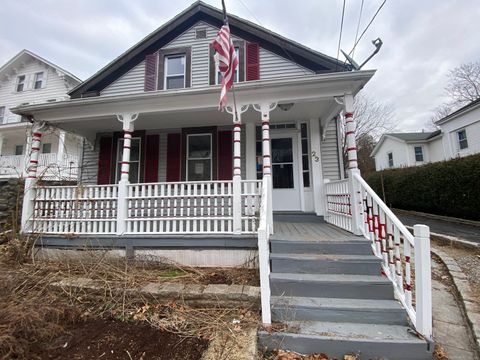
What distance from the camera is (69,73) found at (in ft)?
51.4

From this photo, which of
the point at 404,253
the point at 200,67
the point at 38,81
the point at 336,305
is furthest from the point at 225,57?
the point at 38,81

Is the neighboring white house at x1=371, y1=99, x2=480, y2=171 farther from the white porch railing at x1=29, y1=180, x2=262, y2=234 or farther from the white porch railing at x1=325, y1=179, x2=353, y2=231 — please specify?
the white porch railing at x1=29, y1=180, x2=262, y2=234

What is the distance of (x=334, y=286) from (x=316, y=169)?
136 inches

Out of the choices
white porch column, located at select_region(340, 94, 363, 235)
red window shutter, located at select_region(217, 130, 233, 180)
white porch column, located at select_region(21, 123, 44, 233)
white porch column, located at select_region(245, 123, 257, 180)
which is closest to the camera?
white porch column, located at select_region(340, 94, 363, 235)

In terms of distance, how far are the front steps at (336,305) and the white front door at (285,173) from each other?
2.50 meters

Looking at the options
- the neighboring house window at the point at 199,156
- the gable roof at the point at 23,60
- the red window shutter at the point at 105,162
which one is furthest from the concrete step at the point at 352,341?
the gable roof at the point at 23,60

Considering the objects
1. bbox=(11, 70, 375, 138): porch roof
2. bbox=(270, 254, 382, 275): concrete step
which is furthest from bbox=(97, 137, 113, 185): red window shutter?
bbox=(270, 254, 382, 275): concrete step

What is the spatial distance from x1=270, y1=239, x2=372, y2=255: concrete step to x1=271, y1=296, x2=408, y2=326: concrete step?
2.51ft

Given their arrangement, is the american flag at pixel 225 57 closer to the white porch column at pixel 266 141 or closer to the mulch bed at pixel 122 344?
the white porch column at pixel 266 141

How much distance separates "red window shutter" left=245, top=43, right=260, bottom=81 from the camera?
→ 696cm

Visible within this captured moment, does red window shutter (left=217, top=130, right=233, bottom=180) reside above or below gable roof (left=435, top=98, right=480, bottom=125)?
below

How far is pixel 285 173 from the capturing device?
6.16 metres

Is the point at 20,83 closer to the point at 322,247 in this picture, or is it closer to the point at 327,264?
the point at 322,247

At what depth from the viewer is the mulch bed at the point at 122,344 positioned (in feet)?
7.39
